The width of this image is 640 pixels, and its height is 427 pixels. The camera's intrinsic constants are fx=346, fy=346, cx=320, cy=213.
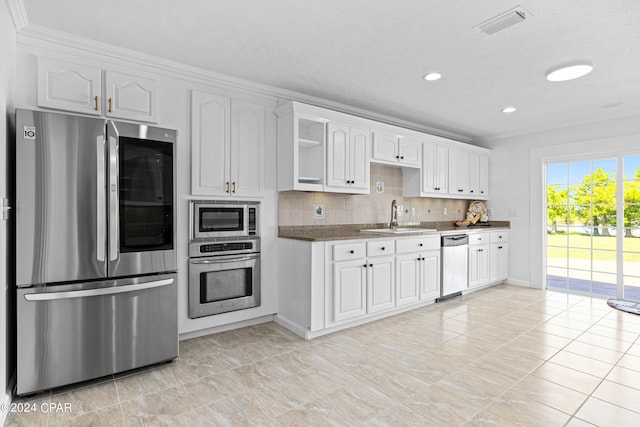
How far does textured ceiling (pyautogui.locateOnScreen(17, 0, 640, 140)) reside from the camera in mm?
2146

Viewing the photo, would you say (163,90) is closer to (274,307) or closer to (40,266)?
(40,266)

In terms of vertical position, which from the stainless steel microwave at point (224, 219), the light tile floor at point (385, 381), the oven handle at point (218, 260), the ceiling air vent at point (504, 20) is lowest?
the light tile floor at point (385, 381)

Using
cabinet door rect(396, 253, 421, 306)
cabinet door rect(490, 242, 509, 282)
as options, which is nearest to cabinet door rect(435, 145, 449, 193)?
cabinet door rect(490, 242, 509, 282)

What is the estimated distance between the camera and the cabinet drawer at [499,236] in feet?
17.1

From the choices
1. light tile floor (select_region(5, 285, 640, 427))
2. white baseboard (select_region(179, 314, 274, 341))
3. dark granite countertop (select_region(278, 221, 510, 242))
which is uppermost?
dark granite countertop (select_region(278, 221, 510, 242))

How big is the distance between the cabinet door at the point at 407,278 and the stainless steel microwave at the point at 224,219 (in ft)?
5.19

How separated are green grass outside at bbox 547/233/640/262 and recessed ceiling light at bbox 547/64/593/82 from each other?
102 inches

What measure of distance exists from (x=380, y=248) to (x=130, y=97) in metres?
2.62

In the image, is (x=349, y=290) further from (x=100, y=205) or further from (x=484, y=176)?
(x=484, y=176)

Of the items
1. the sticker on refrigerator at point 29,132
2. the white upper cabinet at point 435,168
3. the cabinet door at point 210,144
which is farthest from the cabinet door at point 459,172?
the sticker on refrigerator at point 29,132

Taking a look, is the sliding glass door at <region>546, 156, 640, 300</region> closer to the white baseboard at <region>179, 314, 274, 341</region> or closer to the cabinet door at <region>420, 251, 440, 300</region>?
the cabinet door at <region>420, 251, 440, 300</region>

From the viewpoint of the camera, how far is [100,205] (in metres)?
2.26

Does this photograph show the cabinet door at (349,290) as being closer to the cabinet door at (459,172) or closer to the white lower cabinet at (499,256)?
the cabinet door at (459,172)

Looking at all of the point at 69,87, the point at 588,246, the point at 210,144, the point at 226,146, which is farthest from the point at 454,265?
the point at 69,87
